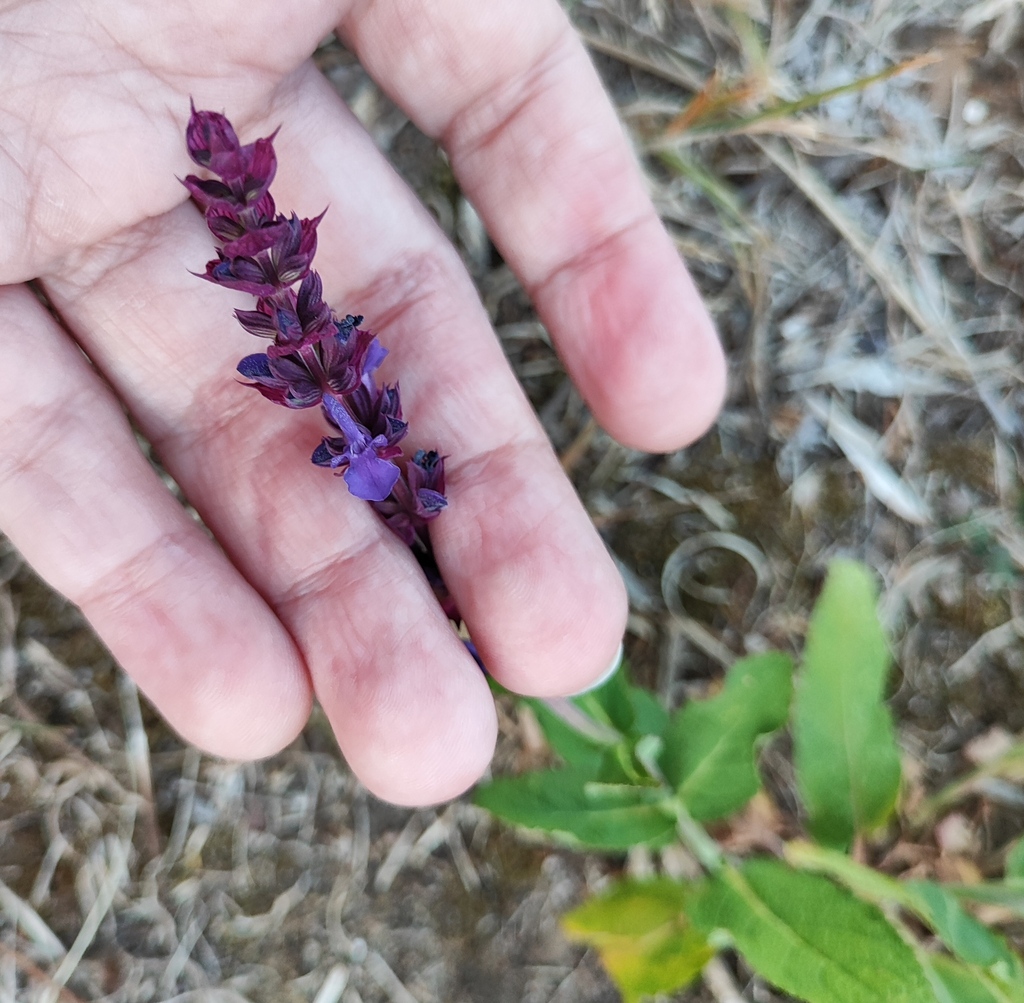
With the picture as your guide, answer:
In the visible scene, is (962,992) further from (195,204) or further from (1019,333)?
(195,204)

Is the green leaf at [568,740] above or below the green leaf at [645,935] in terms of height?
above

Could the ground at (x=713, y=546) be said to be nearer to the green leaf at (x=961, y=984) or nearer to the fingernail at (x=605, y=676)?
the green leaf at (x=961, y=984)

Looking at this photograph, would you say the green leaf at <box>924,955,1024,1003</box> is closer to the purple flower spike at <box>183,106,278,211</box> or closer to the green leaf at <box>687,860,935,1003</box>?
the green leaf at <box>687,860,935,1003</box>

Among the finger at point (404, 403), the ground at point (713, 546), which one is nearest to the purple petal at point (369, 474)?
the finger at point (404, 403)

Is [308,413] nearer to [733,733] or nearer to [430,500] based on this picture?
[430,500]

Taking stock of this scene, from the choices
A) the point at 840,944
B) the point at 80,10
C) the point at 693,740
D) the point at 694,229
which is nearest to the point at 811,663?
the point at 693,740

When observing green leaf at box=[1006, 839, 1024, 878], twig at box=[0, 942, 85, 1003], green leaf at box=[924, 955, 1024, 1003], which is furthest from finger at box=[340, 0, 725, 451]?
twig at box=[0, 942, 85, 1003]
